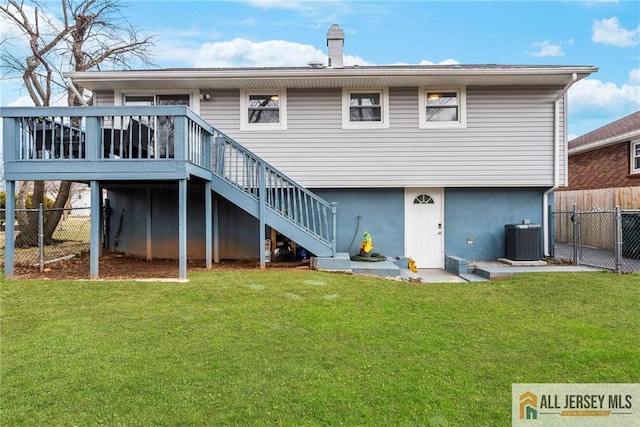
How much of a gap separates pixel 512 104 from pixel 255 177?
20.0 ft

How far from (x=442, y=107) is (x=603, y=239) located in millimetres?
6067

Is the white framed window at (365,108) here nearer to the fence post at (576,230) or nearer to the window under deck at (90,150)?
the window under deck at (90,150)

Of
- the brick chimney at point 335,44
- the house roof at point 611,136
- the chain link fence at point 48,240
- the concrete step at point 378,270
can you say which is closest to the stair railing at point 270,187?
the concrete step at point 378,270

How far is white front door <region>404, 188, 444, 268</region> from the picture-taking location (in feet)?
28.1

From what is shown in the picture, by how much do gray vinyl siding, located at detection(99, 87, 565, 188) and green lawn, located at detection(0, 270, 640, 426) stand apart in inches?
136

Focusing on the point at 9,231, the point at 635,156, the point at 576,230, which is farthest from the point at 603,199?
the point at 9,231

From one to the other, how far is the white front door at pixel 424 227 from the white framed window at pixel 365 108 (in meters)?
1.79

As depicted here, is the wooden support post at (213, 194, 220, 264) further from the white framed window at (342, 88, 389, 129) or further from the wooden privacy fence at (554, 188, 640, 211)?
the wooden privacy fence at (554, 188, 640, 211)

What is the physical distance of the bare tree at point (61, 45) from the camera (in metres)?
11.6

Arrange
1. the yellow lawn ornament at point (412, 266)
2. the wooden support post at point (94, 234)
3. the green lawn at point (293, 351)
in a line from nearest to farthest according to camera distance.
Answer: the green lawn at point (293, 351) < the wooden support post at point (94, 234) < the yellow lawn ornament at point (412, 266)

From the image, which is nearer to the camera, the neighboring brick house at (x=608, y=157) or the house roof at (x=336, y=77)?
the house roof at (x=336, y=77)

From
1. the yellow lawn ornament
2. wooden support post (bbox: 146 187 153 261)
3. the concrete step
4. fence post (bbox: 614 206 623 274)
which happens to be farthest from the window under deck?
fence post (bbox: 614 206 623 274)

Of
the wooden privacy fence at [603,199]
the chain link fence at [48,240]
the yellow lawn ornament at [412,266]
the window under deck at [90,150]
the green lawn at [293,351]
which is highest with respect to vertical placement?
the window under deck at [90,150]

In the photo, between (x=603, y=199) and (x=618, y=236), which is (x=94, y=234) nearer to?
(x=618, y=236)
